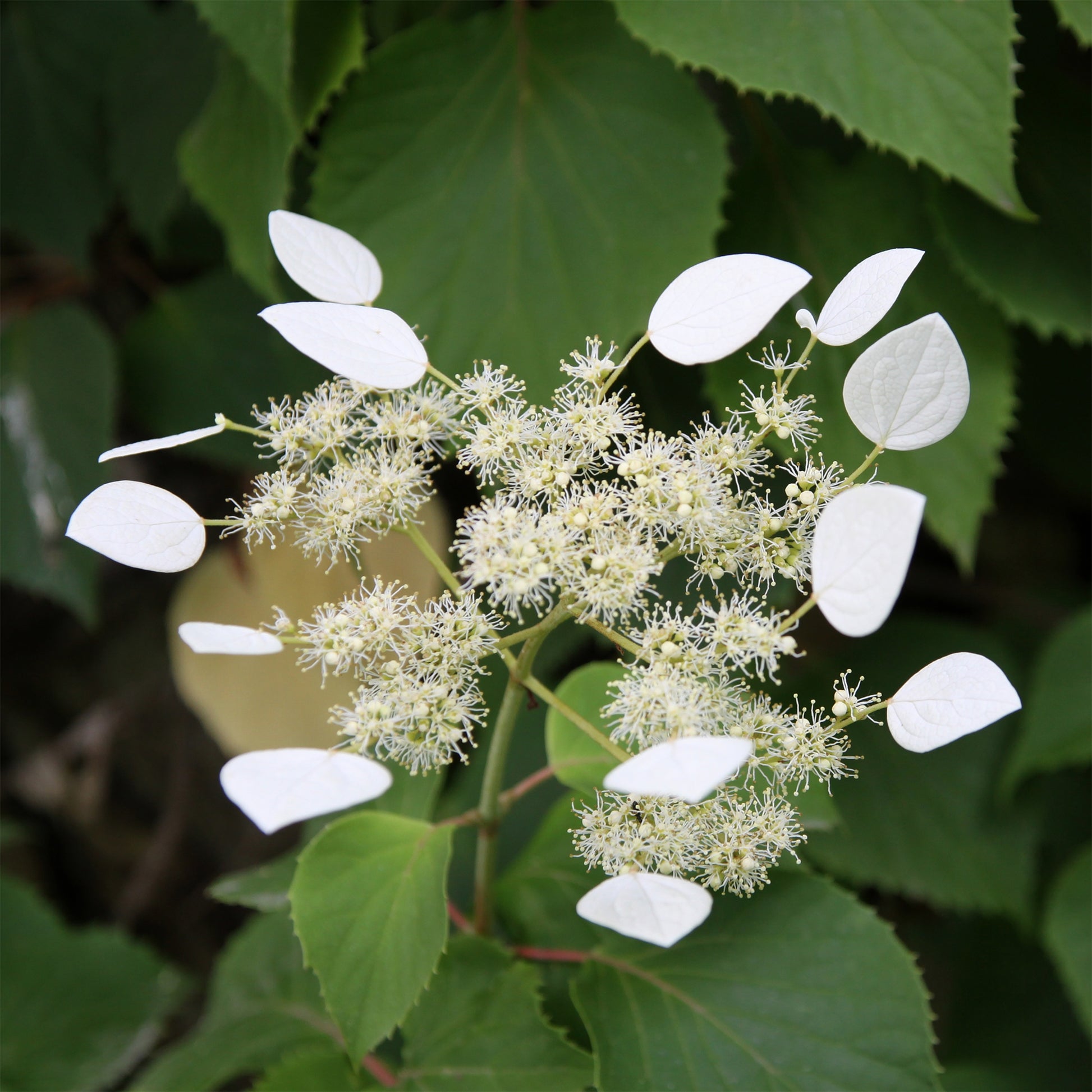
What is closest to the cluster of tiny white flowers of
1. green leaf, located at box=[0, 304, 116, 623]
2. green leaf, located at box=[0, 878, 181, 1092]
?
green leaf, located at box=[0, 304, 116, 623]

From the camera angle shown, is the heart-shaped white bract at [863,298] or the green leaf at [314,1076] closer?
the heart-shaped white bract at [863,298]

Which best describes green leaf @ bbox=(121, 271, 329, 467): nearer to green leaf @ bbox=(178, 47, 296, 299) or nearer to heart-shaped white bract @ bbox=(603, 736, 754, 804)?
green leaf @ bbox=(178, 47, 296, 299)

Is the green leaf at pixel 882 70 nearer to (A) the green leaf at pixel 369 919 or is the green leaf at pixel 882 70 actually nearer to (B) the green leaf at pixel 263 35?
(B) the green leaf at pixel 263 35

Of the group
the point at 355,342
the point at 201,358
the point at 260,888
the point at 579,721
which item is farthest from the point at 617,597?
the point at 201,358

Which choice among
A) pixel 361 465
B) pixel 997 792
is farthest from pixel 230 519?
pixel 997 792

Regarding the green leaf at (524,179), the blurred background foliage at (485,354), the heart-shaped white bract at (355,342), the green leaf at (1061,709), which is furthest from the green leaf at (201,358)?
the green leaf at (1061,709)

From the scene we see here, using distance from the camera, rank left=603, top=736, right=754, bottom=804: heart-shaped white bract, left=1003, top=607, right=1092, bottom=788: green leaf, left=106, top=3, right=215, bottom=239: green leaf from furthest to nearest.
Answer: left=106, top=3, right=215, bottom=239: green leaf < left=1003, top=607, right=1092, bottom=788: green leaf < left=603, top=736, right=754, bottom=804: heart-shaped white bract
